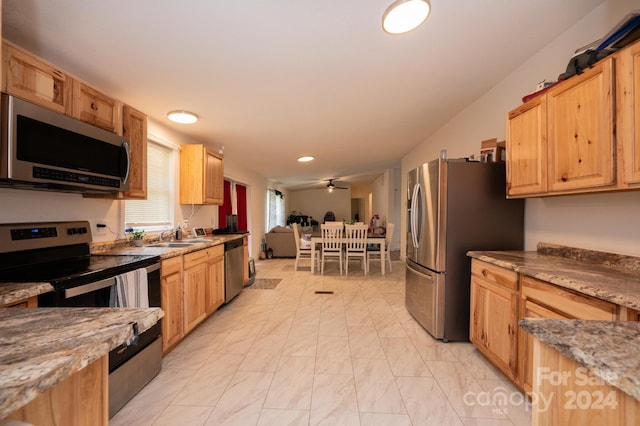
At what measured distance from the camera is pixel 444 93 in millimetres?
2766

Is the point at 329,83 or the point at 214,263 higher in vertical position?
the point at 329,83

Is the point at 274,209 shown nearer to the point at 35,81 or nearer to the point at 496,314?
the point at 35,81

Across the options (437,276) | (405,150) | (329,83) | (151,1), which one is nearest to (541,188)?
(437,276)

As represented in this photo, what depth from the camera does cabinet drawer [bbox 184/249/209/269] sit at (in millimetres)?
2514

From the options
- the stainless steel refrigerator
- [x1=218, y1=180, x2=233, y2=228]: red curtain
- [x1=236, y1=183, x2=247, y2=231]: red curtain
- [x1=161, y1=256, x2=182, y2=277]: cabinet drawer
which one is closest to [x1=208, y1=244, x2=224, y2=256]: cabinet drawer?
[x1=161, y1=256, x2=182, y2=277]: cabinet drawer

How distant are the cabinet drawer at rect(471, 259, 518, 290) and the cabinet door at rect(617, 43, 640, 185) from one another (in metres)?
0.77

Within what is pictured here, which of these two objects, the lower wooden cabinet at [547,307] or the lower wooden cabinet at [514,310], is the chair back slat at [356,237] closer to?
the lower wooden cabinet at [514,310]

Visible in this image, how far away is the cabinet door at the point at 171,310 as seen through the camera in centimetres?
216

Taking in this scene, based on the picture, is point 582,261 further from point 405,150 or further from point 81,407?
point 405,150

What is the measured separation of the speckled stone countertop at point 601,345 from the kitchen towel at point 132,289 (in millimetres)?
2108

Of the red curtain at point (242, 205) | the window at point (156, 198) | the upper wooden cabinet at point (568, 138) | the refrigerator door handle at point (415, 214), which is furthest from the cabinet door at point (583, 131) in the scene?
the red curtain at point (242, 205)

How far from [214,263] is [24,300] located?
6.27 feet

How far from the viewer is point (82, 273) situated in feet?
4.81

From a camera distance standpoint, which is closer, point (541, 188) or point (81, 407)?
point (81, 407)
